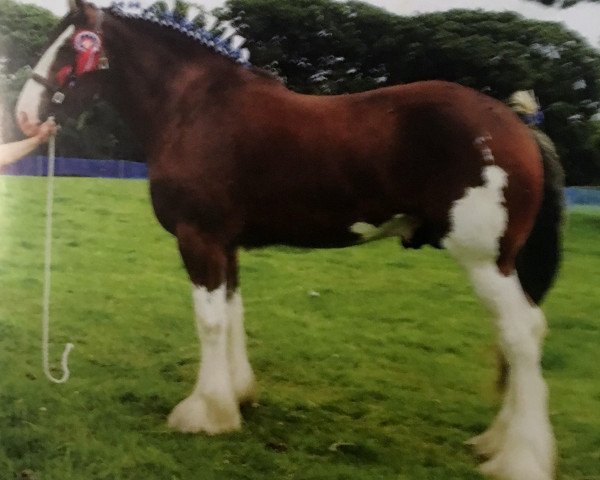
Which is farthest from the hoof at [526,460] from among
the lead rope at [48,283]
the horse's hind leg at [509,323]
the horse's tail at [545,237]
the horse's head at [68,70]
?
the horse's head at [68,70]

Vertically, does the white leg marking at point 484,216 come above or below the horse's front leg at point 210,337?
above

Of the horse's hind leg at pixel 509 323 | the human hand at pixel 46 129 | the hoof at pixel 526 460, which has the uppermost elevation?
the human hand at pixel 46 129

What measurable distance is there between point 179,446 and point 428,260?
45 cm

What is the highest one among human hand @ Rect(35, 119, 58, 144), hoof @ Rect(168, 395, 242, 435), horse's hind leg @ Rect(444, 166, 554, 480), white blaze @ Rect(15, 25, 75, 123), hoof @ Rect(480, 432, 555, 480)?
white blaze @ Rect(15, 25, 75, 123)

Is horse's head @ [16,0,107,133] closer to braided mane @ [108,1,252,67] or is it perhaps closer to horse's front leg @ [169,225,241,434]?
braided mane @ [108,1,252,67]

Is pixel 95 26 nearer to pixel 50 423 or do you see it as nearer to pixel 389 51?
pixel 389 51

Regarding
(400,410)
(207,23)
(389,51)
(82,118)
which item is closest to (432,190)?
(389,51)

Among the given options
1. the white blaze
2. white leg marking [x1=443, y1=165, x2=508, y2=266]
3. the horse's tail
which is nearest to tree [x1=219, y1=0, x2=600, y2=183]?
the horse's tail

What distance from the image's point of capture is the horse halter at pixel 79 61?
106 cm

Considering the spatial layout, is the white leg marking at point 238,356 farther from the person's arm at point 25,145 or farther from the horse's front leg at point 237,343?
the person's arm at point 25,145

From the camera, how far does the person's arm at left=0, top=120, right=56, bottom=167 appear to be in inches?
42.8

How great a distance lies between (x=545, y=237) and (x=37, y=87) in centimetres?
78

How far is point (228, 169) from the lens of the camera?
3.37 ft

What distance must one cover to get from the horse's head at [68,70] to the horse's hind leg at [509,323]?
1.91 feet
